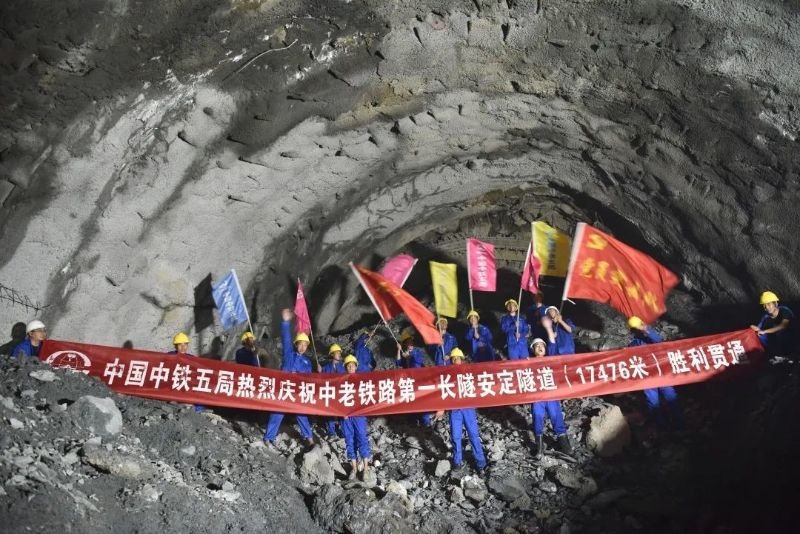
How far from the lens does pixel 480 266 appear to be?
970 cm

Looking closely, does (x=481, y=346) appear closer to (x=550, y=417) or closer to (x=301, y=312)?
(x=550, y=417)

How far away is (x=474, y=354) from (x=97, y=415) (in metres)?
4.64

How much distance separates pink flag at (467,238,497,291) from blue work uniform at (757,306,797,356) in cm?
314

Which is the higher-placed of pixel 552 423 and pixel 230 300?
pixel 230 300

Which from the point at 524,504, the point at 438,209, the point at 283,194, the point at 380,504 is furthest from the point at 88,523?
the point at 438,209

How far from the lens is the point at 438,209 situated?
11.9m

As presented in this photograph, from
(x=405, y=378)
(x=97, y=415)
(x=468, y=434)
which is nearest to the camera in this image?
(x=97, y=415)

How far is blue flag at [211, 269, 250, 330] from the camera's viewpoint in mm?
8781

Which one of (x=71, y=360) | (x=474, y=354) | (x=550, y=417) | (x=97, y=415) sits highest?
(x=474, y=354)

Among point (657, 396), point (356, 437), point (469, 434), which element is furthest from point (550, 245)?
point (356, 437)

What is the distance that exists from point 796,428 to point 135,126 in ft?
22.4

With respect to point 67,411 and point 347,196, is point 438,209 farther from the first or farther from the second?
point 67,411

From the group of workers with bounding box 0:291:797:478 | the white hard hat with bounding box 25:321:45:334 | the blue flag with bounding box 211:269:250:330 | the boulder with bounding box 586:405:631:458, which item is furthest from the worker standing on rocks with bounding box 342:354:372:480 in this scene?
the white hard hat with bounding box 25:321:45:334

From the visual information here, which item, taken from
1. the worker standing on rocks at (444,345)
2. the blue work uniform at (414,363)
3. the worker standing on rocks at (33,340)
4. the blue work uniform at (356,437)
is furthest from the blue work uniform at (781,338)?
the worker standing on rocks at (33,340)
